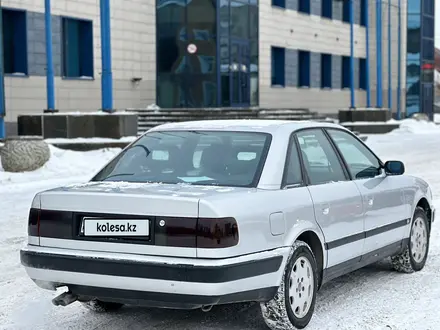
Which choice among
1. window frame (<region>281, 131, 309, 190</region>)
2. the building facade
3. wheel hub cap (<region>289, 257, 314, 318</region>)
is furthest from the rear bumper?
the building facade

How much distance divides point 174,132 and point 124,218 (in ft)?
4.49

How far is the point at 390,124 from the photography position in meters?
35.9

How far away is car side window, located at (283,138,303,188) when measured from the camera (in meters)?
5.26

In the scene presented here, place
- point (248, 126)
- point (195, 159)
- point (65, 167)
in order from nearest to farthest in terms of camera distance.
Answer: point (195, 159), point (248, 126), point (65, 167)

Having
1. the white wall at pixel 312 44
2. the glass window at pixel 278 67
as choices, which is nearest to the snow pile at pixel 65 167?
the white wall at pixel 312 44

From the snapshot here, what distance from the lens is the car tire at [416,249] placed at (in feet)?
22.7

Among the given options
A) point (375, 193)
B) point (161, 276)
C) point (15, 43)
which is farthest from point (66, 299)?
point (15, 43)

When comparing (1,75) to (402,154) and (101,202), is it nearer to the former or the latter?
(402,154)

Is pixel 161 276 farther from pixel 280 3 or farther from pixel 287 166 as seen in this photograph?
pixel 280 3

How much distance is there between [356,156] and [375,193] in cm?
40

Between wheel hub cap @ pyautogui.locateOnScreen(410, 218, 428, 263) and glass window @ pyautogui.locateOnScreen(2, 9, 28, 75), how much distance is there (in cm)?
1893

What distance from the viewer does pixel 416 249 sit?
709 centimetres

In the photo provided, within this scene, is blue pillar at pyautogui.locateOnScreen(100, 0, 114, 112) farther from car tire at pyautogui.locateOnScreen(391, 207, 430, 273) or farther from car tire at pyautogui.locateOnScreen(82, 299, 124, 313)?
car tire at pyautogui.locateOnScreen(82, 299, 124, 313)

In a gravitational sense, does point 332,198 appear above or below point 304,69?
below
